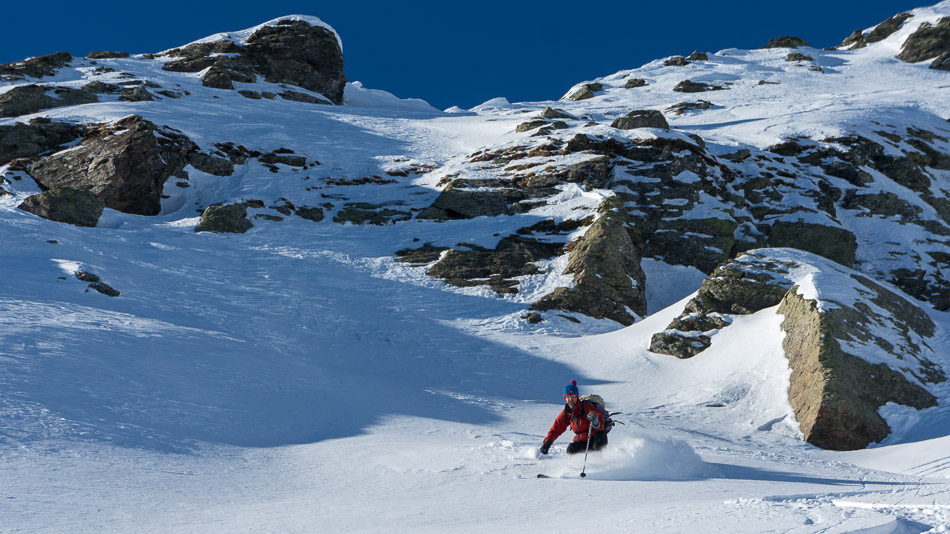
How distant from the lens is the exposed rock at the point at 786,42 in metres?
71.1

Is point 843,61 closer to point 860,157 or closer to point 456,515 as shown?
point 860,157

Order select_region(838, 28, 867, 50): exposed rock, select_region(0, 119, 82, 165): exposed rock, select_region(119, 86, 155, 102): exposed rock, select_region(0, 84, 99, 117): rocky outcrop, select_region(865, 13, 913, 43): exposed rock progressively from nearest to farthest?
select_region(0, 119, 82, 165): exposed rock → select_region(0, 84, 99, 117): rocky outcrop → select_region(119, 86, 155, 102): exposed rock → select_region(865, 13, 913, 43): exposed rock → select_region(838, 28, 867, 50): exposed rock

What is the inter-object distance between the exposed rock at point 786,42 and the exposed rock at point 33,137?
66.8 meters

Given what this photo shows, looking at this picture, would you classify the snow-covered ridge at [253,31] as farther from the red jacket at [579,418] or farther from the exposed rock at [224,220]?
the red jacket at [579,418]

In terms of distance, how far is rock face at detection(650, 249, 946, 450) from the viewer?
42.3 ft

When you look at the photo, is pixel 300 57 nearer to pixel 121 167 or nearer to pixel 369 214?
pixel 121 167

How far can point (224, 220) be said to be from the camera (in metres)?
27.1

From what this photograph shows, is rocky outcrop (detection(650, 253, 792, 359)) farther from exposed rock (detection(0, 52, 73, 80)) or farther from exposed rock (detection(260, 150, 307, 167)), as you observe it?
exposed rock (detection(0, 52, 73, 80))

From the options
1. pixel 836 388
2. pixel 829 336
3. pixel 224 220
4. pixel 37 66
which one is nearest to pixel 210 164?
pixel 224 220

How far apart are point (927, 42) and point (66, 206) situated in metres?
69.4

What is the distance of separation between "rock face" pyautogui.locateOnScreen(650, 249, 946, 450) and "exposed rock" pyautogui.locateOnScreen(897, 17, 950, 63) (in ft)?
179

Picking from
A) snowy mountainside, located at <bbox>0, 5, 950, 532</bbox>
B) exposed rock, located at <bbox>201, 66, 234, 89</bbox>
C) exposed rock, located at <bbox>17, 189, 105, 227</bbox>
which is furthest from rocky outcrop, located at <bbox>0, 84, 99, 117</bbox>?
exposed rock, located at <bbox>17, 189, 105, 227</bbox>

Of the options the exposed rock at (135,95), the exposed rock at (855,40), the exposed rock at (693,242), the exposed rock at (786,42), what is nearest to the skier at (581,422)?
the exposed rock at (693,242)

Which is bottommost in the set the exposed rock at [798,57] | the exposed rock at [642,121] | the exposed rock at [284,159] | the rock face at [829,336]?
the rock face at [829,336]
